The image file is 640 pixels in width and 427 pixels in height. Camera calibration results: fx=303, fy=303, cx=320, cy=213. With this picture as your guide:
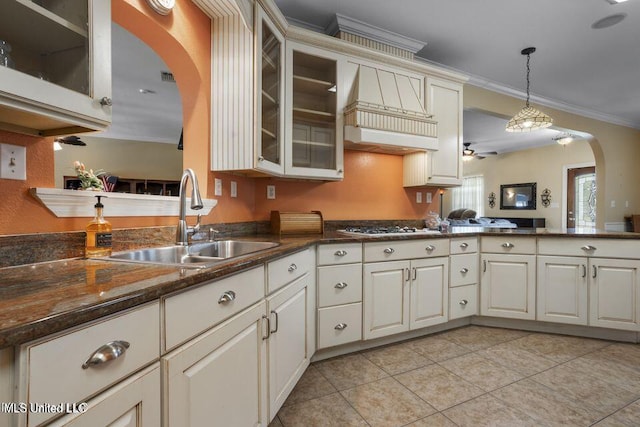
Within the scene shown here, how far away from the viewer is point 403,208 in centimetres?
318

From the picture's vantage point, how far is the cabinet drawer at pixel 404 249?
2186 mm

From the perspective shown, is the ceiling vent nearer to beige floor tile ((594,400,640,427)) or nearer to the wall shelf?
the wall shelf

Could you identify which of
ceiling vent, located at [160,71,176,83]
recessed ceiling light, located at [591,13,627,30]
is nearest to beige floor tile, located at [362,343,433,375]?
recessed ceiling light, located at [591,13,627,30]

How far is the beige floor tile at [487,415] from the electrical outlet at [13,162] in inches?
81.9

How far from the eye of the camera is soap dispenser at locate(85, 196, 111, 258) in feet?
3.84

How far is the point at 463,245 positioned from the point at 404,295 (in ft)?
2.42

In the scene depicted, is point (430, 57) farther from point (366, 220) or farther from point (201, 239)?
point (201, 239)

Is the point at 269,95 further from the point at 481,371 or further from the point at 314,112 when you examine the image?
the point at 481,371

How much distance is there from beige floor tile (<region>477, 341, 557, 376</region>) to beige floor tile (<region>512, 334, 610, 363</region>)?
0.07 m

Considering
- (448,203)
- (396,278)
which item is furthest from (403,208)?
(448,203)

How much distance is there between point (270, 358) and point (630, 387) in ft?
6.95

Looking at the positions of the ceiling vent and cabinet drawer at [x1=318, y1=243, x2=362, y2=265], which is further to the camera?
the ceiling vent

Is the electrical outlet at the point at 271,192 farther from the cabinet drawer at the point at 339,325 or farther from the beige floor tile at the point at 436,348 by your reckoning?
the beige floor tile at the point at 436,348

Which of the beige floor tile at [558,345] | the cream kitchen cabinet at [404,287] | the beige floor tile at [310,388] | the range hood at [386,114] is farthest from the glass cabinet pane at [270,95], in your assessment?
the beige floor tile at [558,345]
